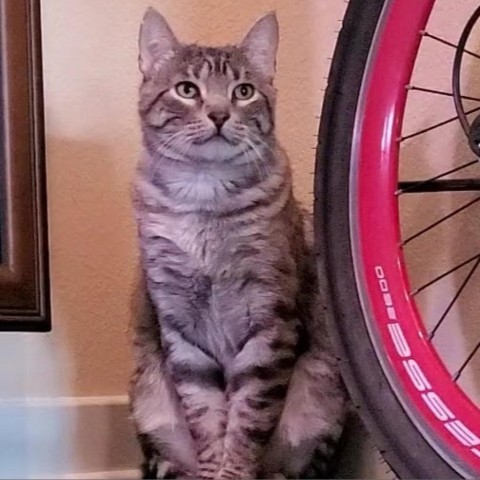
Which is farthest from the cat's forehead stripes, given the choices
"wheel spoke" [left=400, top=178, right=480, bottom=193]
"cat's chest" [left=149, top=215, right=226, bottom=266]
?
"wheel spoke" [left=400, top=178, right=480, bottom=193]

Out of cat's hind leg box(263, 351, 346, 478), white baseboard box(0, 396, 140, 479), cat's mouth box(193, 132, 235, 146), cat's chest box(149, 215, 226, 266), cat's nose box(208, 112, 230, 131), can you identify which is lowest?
white baseboard box(0, 396, 140, 479)

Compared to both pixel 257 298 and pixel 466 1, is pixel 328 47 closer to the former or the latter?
pixel 466 1

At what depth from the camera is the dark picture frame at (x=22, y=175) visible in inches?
50.5

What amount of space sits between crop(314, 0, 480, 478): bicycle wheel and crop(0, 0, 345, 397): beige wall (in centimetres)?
50

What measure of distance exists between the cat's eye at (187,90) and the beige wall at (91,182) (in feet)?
1.10

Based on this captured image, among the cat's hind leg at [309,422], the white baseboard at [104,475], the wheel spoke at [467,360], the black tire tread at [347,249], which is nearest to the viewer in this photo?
the black tire tread at [347,249]

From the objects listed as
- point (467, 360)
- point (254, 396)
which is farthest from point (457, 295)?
point (254, 396)

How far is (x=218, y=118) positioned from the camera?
1.19 metres

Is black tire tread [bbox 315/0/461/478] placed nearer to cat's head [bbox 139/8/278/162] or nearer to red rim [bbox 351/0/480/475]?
red rim [bbox 351/0/480/475]

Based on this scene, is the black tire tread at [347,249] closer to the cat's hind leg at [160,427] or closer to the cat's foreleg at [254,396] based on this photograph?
the cat's foreleg at [254,396]

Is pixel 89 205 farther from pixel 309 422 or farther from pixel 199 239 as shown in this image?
pixel 309 422

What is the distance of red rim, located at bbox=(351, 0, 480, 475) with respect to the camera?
3.26ft

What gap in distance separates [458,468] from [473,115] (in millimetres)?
530

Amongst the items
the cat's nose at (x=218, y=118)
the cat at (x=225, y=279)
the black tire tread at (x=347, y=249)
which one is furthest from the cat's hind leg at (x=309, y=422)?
the cat's nose at (x=218, y=118)
